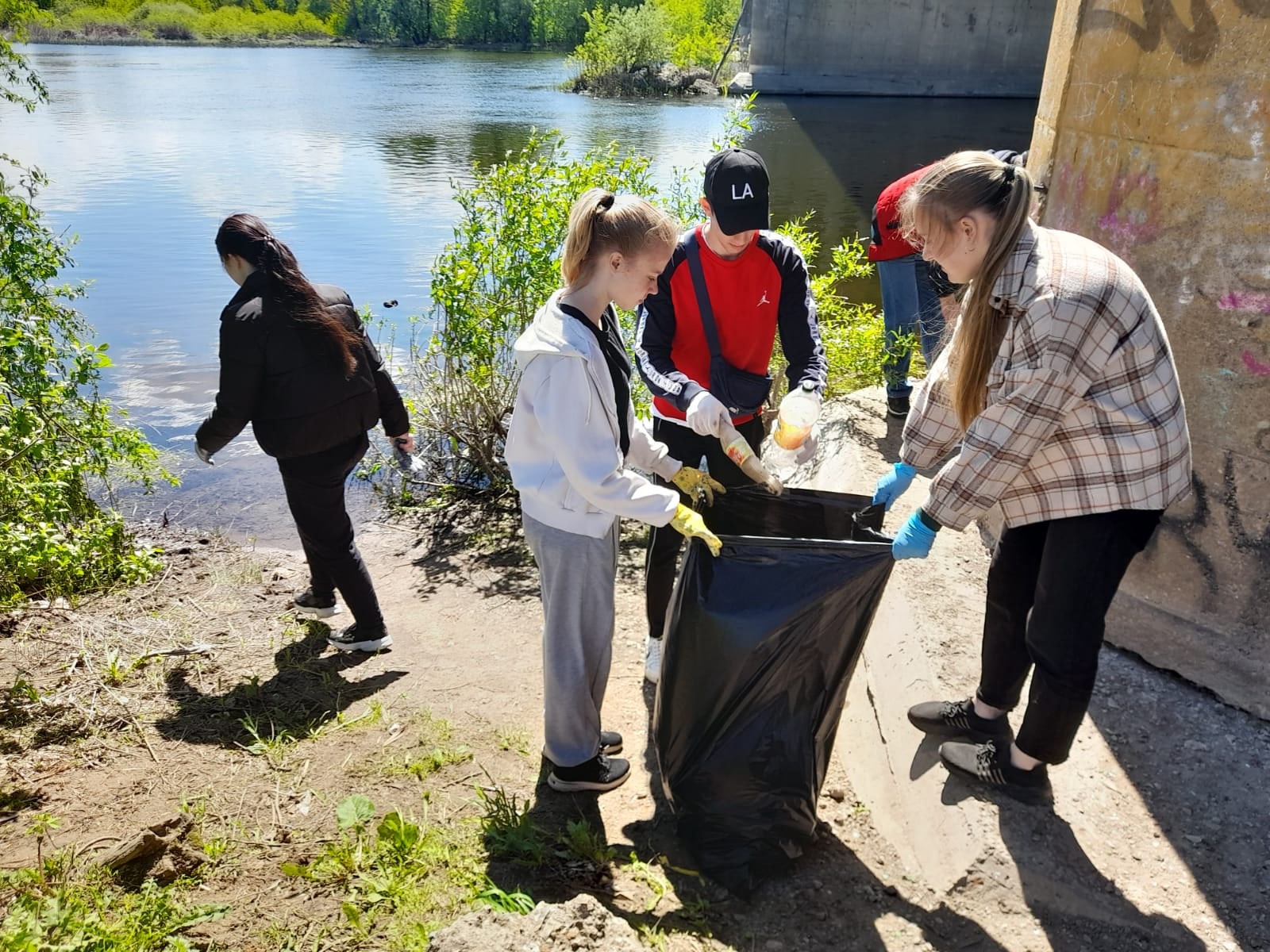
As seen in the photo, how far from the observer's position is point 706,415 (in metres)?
2.41

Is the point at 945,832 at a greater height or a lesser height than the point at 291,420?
lesser

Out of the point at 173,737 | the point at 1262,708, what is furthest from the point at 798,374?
the point at 173,737

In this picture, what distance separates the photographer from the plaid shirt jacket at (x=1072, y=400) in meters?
1.86

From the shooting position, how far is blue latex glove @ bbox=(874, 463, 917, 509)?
2350 mm

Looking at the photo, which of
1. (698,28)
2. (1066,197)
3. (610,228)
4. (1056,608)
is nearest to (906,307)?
(1066,197)

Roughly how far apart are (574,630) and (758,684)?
521mm

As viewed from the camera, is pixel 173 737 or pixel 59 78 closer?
pixel 173 737

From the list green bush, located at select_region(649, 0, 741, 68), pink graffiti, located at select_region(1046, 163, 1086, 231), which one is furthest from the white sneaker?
green bush, located at select_region(649, 0, 741, 68)

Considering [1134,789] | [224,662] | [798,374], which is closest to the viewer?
[1134,789]

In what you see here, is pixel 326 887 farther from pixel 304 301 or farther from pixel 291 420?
pixel 304 301

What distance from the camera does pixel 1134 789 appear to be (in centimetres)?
240

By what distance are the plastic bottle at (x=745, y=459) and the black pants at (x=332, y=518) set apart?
4.67ft

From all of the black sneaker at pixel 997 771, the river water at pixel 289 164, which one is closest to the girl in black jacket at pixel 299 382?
the river water at pixel 289 164

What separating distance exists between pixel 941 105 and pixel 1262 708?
2928cm
